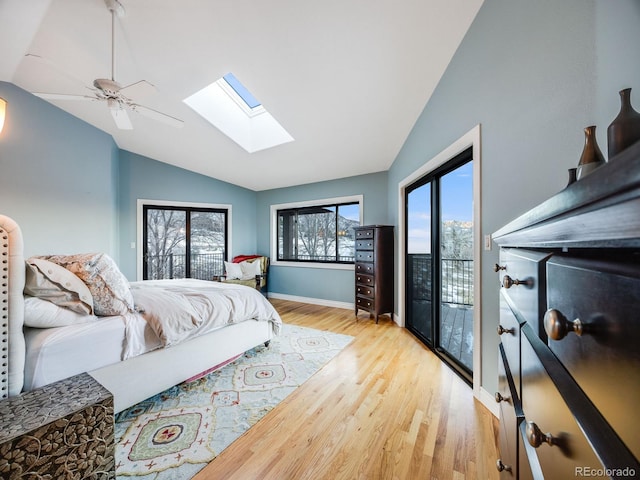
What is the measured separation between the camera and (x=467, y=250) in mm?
2418

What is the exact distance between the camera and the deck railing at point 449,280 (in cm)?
253

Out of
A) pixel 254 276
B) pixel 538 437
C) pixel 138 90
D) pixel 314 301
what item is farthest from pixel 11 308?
pixel 314 301

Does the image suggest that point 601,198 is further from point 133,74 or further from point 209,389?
point 133,74

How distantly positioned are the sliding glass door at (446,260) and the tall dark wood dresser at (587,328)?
6.36 ft

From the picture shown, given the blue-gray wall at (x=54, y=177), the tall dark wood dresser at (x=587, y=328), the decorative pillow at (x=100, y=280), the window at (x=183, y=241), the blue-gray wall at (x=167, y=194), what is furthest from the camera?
the window at (x=183, y=241)

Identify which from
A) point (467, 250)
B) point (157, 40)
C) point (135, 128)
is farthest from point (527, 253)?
point (135, 128)

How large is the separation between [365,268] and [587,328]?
3.66 m

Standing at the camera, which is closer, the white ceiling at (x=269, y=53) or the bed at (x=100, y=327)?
the bed at (x=100, y=327)

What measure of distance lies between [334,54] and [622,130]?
2.11m

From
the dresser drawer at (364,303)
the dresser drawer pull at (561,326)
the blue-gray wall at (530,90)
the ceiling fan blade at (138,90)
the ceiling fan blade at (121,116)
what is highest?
the ceiling fan blade at (138,90)

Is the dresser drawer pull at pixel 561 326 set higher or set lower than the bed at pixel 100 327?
higher

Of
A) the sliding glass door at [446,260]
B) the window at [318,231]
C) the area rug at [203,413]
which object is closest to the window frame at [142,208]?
the window at [318,231]

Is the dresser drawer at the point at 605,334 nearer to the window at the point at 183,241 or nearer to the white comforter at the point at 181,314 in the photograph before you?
the white comforter at the point at 181,314

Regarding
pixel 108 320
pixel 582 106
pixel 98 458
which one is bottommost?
pixel 98 458
